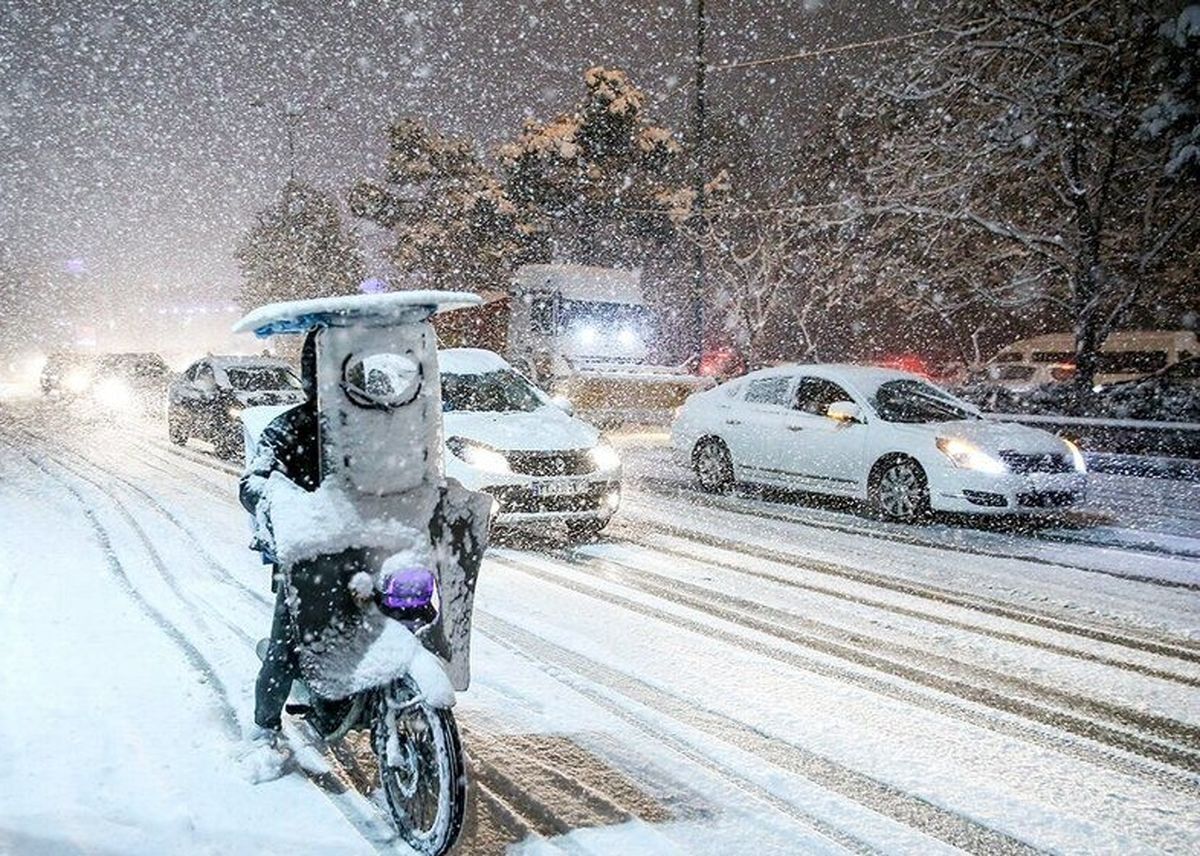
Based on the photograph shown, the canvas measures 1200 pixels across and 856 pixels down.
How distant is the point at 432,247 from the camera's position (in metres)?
47.0

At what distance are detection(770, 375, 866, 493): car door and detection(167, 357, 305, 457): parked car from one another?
793cm

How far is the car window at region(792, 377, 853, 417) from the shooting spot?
11281 mm

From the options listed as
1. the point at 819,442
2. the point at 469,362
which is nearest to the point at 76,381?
the point at 469,362

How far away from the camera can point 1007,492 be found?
9.66 m

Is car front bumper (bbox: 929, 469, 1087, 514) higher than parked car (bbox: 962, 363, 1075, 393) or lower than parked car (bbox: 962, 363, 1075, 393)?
lower

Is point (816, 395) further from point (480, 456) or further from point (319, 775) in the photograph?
point (319, 775)

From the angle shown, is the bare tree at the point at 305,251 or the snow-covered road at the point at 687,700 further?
the bare tree at the point at 305,251

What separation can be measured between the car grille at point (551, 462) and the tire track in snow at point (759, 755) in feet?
9.26

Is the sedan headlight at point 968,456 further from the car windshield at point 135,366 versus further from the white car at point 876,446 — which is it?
the car windshield at point 135,366

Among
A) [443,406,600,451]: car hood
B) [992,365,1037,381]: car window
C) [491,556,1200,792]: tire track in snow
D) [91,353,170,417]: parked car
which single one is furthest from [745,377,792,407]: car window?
[992,365,1037,381]: car window

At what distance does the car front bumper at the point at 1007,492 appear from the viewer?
9664mm

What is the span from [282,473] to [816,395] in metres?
8.61

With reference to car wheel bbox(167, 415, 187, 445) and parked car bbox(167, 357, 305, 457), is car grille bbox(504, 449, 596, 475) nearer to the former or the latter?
parked car bbox(167, 357, 305, 457)

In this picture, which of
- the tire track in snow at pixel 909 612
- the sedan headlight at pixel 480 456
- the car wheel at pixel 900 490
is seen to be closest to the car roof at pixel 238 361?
the sedan headlight at pixel 480 456
